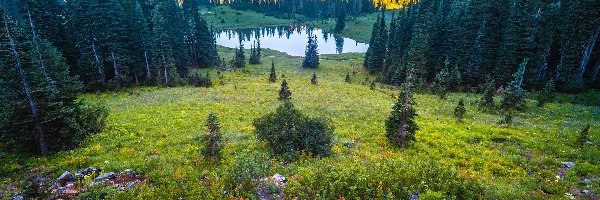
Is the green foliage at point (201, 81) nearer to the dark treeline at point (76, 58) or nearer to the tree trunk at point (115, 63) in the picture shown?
the dark treeline at point (76, 58)

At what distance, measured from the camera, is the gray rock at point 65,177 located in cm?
1425

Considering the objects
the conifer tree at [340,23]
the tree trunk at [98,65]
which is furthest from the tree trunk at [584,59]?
the conifer tree at [340,23]

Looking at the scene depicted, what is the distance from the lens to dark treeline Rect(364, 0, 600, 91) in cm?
4431

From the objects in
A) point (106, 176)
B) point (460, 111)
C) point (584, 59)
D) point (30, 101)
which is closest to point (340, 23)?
point (584, 59)

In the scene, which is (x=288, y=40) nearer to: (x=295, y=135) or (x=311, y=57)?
(x=311, y=57)

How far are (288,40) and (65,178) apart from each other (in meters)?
142

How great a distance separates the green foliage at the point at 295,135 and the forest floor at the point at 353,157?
80 cm

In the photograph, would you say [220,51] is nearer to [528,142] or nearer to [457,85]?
[457,85]

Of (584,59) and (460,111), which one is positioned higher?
(584,59)

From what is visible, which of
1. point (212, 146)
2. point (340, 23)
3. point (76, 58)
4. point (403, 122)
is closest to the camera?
point (212, 146)

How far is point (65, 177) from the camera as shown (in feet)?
47.5

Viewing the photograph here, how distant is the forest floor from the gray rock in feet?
4.28

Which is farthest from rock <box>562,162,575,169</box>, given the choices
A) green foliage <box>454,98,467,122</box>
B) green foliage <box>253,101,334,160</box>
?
green foliage <box>253,101,334,160</box>

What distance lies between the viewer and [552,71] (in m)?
48.5
